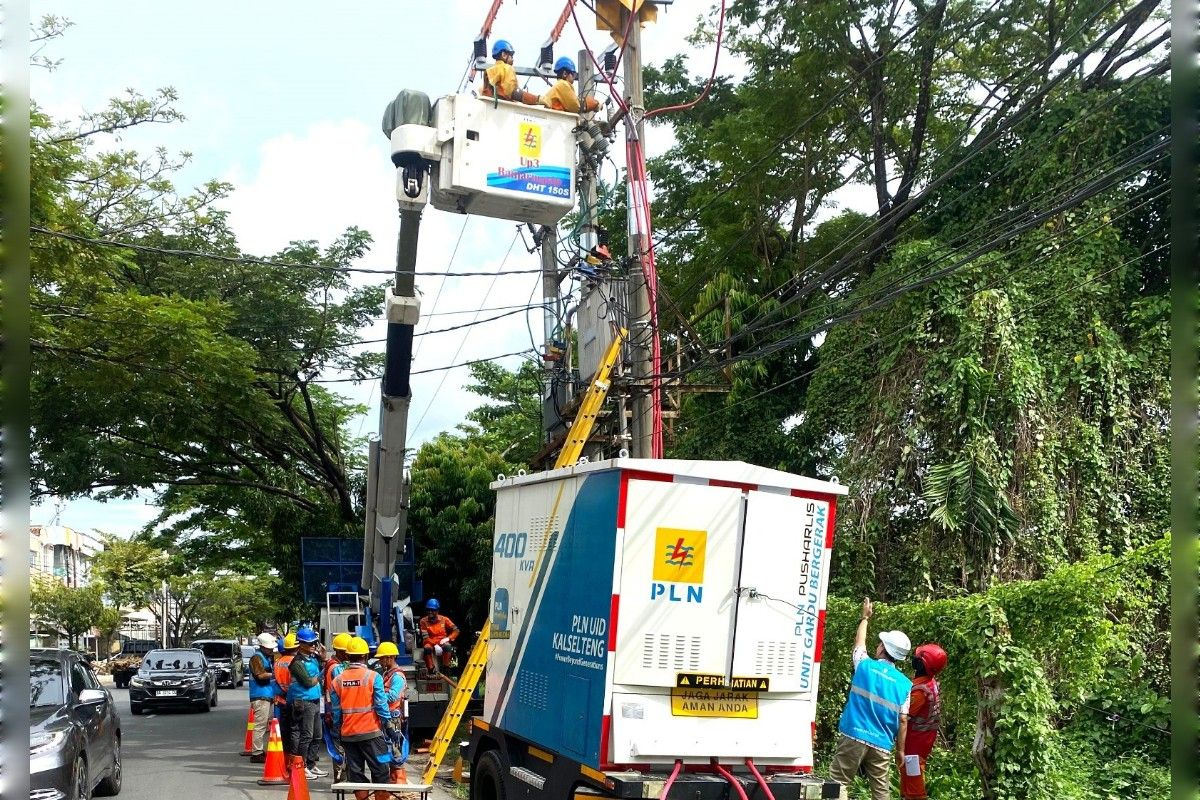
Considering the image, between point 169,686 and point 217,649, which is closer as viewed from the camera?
point 169,686

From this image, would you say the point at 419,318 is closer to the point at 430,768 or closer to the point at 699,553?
the point at 430,768

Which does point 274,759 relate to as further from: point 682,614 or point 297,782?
point 682,614

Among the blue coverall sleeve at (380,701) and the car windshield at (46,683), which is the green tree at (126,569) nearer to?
the car windshield at (46,683)

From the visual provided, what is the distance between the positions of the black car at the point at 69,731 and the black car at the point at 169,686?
608 inches

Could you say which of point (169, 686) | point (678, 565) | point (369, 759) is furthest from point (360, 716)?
point (169, 686)

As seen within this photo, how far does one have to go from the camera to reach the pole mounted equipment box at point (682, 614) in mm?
7504

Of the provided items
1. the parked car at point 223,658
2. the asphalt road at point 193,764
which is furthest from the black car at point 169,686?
the parked car at point 223,658

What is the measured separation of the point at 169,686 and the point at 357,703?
1948cm

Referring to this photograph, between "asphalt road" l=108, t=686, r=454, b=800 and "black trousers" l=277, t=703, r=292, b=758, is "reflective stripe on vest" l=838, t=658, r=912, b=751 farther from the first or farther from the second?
"black trousers" l=277, t=703, r=292, b=758

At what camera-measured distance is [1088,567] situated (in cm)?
1005

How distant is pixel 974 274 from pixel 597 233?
212 inches

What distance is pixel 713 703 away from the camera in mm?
7777

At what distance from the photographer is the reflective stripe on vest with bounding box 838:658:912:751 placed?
331 inches

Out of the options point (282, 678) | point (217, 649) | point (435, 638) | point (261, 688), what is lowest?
point (217, 649)
